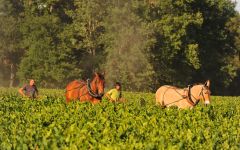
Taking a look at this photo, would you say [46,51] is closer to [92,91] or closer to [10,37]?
[10,37]

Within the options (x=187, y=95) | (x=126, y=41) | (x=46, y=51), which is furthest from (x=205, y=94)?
(x=46, y=51)

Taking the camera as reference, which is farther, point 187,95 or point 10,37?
point 10,37

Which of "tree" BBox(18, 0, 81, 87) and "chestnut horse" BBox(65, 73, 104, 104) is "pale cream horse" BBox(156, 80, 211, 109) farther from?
"tree" BBox(18, 0, 81, 87)

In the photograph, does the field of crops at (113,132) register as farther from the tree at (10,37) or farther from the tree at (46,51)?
the tree at (10,37)

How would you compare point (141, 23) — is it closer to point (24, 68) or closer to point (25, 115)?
point (24, 68)

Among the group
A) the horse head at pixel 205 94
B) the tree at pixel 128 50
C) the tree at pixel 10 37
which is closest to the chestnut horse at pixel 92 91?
the horse head at pixel 205 94

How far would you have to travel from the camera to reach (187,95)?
719 inches

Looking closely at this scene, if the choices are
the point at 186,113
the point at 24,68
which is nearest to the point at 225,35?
the point at 24,68

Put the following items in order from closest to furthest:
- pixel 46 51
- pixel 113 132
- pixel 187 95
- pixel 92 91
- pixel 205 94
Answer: pixel 113 132, pixel 205 94, pixel 92 91, pixel 187 95, pixel 46 51

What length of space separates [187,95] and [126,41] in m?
43.9

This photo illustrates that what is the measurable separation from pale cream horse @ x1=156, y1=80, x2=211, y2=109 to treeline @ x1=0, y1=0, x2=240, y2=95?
40.2m

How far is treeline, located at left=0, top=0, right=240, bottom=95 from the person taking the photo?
6178 cm

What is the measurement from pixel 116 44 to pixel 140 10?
188 inches

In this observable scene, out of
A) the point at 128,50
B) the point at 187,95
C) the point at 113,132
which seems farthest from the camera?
the point at 128,50
